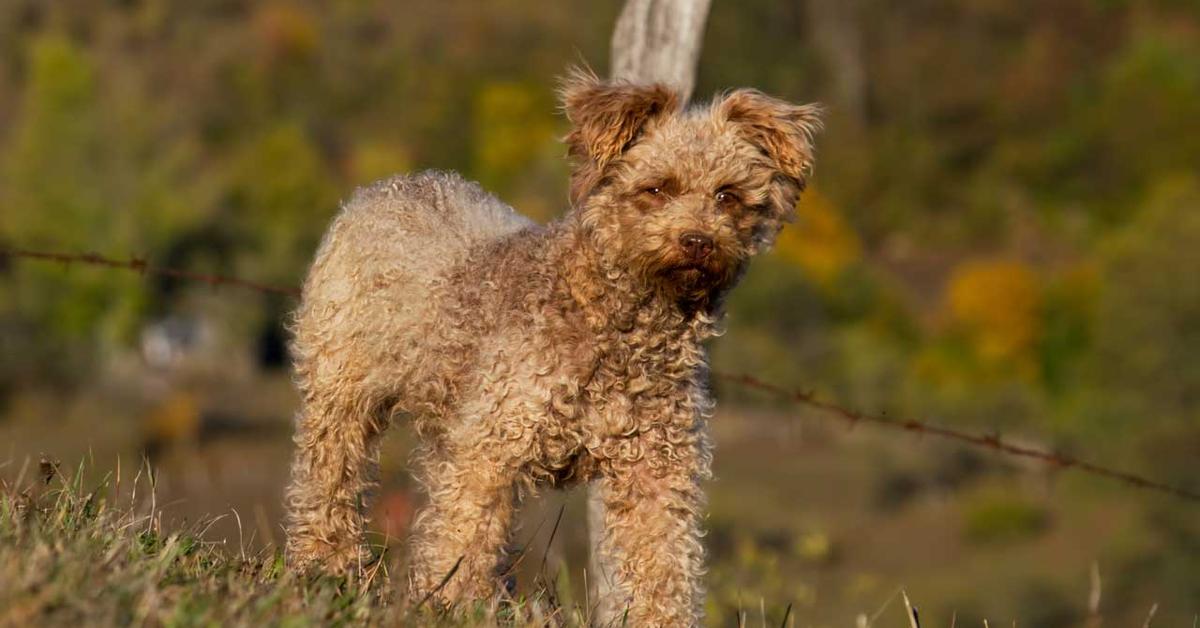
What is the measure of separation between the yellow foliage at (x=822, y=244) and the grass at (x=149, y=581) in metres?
79.4

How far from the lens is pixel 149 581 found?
4938 mm

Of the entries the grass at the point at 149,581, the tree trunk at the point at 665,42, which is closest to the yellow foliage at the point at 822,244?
the tree trunk at the point at 665,42

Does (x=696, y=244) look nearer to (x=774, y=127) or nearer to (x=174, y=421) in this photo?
(x=774, y=127)

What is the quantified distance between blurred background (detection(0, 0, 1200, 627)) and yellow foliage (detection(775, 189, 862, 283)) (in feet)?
0.82

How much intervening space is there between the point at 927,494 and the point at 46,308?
33826mm

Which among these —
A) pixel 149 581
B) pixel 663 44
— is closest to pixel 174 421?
pixel 663 44

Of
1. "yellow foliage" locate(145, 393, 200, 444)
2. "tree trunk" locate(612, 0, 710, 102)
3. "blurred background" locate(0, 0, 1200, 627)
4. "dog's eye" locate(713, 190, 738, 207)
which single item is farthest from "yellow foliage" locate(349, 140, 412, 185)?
"dog's eye" locate(713, 190, 738, 207)

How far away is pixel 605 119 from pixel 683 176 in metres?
0.33

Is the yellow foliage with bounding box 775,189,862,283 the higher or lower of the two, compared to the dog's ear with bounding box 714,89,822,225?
higher

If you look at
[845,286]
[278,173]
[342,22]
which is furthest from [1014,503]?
[342,22]

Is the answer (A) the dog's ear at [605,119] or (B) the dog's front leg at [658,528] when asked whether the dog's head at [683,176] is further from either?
(B) the dog's front leg at [658,528]

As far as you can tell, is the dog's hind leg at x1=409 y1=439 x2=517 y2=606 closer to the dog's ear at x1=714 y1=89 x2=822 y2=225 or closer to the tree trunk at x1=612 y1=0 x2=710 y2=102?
the dog's ear at x1=714 y1=89 x2=822 y2=225

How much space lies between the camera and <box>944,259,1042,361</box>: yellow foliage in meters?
85.0

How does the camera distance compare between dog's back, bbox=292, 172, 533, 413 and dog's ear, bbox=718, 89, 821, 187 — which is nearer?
dog's ear, bbox=718, 89, 821, 187
